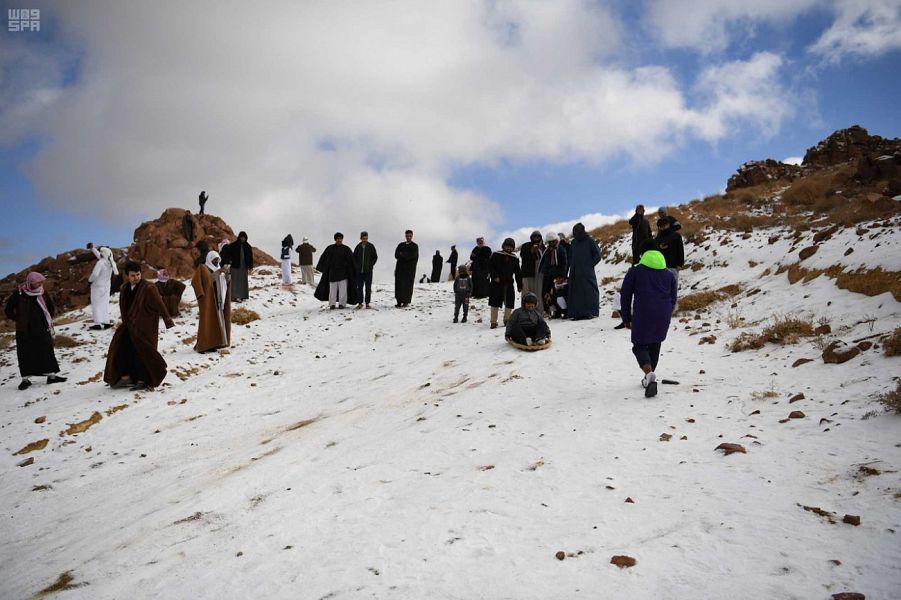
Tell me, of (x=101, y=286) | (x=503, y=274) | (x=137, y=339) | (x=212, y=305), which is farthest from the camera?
(x=101, y=286)

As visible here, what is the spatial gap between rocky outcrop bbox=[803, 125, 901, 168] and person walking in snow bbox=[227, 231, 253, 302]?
35.4 m

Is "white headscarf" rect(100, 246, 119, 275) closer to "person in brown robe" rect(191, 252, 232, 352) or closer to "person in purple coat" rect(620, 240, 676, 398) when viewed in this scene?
"person in brown robe" rect(191, 252, 232, 352)

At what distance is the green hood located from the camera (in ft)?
18.9

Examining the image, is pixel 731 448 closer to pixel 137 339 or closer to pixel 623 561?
pixel 623 561

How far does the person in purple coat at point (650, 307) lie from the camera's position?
223 inches

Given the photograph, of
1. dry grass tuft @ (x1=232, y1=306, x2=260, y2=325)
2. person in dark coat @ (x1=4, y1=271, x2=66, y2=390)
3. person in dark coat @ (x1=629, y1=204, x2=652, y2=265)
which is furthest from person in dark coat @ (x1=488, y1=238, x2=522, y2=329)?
person in dark coat @ (x1=4, y1=271, x2=66, y2=390)

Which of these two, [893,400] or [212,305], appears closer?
[893,400]

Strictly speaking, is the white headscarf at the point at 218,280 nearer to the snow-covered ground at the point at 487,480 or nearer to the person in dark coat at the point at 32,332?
the snow-covered ground at the point at 487,480

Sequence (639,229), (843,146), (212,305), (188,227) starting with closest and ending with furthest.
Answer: (212,305)
(639,229)
(188,227)
(843,146)

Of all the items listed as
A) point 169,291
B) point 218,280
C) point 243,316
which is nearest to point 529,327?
point 218,280

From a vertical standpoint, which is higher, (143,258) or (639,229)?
(143,258)

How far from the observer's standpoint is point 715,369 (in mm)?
6367

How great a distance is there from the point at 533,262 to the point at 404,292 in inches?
214

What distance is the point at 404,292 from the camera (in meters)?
16.1
